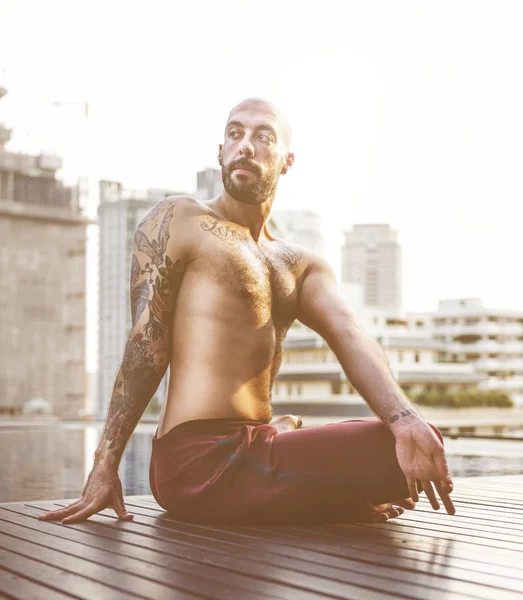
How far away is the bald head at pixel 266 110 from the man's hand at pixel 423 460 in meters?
1.06

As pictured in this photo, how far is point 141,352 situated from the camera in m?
2.93

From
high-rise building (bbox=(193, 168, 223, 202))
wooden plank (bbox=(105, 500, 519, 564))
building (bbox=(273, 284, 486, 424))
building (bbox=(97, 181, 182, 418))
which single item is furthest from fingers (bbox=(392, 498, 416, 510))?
building (bbox=(97, 181, 182, 418))

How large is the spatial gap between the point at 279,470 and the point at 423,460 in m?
0.42

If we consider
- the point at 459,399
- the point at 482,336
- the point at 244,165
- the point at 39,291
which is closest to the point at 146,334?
the point at 244,165

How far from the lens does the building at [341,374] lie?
201 feet

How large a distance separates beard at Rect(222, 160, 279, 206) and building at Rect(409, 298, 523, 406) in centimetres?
7940

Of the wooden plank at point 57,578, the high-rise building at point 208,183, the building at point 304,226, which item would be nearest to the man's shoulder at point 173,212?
the wooden plank at point 57,578

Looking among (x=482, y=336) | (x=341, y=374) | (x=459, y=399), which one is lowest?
(x=459, y=399)

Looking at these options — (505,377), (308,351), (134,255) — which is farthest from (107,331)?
(134,255)

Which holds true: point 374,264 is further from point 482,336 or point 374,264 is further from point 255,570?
point 255,570

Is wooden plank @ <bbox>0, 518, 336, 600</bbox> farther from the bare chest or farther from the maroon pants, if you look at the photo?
the bare chest

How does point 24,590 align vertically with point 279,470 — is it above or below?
below

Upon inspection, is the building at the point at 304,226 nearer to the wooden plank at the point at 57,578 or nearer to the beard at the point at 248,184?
the beard at the point at 248,184

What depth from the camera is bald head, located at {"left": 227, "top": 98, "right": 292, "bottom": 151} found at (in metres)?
3.10
